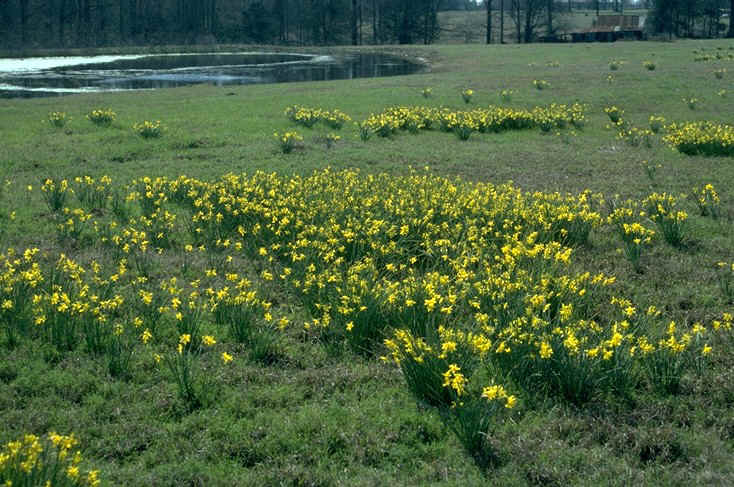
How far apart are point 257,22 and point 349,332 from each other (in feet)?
321

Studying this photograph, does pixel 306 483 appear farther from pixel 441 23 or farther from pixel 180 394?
pixel 441 23

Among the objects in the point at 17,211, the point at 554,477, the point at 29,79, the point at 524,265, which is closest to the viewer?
the point at 554,477

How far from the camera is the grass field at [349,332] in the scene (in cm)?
482

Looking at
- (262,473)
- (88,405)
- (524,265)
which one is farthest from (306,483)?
(524,265)

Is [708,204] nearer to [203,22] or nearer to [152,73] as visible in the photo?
[152,73]

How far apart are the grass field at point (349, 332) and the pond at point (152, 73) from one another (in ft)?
72.6

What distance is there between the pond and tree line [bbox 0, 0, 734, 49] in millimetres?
27621

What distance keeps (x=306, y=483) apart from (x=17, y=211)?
8.17 m

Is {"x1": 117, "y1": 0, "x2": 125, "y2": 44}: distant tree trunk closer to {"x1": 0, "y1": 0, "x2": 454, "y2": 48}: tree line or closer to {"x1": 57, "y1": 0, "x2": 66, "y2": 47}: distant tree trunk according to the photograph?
{"x1": 0, "y1": 0, "x2": 454, "y2": 48}: tree line

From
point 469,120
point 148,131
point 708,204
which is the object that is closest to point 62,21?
point 148,131

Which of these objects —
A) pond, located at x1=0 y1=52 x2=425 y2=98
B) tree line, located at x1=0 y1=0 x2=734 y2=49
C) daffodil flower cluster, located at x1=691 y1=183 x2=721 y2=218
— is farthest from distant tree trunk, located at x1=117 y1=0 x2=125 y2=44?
daffodil flower cluster, located at x1=691 y1=183 x2=721 y2=218

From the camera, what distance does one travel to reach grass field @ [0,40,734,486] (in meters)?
4.82

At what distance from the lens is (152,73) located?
4356 cm

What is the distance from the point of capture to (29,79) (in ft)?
123
